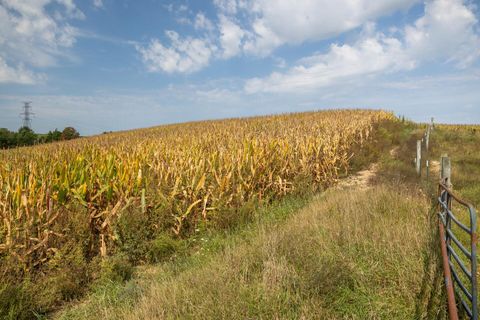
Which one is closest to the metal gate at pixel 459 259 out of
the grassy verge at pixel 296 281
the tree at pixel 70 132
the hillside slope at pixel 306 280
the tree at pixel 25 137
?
the hillside slope at pixel 306 280

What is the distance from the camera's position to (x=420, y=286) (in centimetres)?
375

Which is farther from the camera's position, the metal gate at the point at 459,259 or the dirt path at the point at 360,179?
the dirt path at the point at 360,179

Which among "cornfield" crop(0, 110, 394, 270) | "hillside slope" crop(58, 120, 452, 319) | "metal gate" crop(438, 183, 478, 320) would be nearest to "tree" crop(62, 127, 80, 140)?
"cornfield" crop(0, 110, 394, 270)

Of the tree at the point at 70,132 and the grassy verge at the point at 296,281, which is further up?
the tree at the point at 70,132

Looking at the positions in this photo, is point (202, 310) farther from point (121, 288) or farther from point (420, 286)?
point (420, 286)

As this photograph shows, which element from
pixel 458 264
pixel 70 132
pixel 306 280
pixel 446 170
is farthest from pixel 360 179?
pixel 70 132

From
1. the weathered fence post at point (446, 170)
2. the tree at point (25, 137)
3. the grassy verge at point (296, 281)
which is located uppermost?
the tree at point (25, 137)

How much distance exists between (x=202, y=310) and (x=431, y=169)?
1341cm

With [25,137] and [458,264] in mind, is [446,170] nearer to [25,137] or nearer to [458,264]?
[458,264]

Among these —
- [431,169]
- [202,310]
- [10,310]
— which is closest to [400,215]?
[202,310]

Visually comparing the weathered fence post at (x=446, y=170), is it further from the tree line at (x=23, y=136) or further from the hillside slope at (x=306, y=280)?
the tree line at (x=23, y=136)

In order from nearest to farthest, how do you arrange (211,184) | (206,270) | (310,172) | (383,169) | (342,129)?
(206,270) → (211,184) → (310,172) → (383,169) → (342,129)

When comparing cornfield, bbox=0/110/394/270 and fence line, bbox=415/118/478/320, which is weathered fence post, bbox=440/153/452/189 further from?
cornfield, bbox=0/110/394/270

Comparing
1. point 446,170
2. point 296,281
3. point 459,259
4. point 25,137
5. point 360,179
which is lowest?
point 296,281
